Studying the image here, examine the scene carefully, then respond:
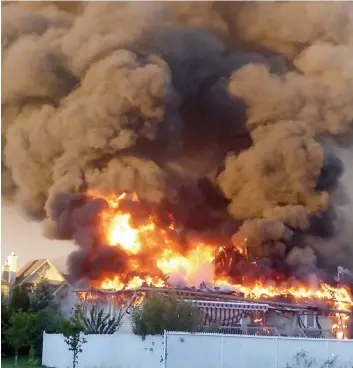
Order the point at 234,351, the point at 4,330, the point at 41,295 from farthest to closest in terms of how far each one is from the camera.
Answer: the point at 41,295 < the point at 4,330 < the point at 234,351

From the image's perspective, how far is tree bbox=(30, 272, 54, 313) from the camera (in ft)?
62.5

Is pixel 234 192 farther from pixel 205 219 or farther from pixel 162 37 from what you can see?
pixel 162 37

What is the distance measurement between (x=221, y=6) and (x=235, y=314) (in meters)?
7.43

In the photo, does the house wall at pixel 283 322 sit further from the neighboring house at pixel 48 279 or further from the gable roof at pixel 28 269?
the gable roof at pixel 28 269

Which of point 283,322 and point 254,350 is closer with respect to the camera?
point 254,350

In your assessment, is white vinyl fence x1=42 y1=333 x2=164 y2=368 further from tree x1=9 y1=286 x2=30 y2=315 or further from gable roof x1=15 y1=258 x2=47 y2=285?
gable roof x1=15 y1=258 x2=47 y2=285

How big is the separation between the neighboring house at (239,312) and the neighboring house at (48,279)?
0.58m

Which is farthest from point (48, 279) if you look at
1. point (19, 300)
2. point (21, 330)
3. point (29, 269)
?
point (21, 330)

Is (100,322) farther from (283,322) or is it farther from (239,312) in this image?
(283,322)

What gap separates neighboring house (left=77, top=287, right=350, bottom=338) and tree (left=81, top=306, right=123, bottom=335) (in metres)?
0.16

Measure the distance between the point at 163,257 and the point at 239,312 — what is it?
2.29 m

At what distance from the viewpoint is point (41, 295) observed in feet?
63.1

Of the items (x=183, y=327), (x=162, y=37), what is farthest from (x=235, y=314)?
(x=162, y=37)

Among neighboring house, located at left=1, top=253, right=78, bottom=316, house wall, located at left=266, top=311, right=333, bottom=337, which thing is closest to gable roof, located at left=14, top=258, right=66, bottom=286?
neighboring house, located at left=1, top=253, right=78, bottom=316
